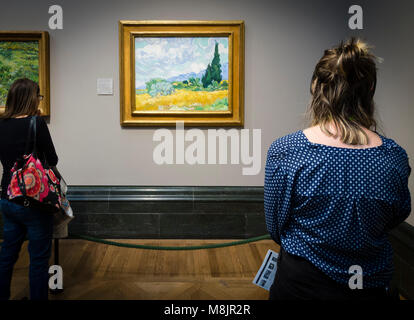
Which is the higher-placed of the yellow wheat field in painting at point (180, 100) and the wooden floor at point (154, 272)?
the yellow wheat field in painting at point (180, 100)

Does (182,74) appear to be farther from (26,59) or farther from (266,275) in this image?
(266,275)

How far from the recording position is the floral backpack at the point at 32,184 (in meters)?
1.93

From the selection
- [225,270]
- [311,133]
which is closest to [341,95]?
[311,133]

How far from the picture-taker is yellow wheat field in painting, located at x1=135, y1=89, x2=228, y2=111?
146 inches

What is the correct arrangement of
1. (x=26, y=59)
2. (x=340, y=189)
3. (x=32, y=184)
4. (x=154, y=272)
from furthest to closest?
(x=26, y=59)
(x=154, y=272)
(x=32, y=184)
(x=340, y=189)

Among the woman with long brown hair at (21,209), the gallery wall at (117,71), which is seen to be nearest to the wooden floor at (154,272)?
the woman with long brown hair at (21,209)

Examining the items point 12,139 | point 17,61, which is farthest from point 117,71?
point 12,139

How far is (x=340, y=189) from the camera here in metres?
0.99

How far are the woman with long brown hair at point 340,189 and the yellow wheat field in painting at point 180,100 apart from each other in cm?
266

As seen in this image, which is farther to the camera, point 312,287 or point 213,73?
point 213,73

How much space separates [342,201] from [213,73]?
9.66 ft

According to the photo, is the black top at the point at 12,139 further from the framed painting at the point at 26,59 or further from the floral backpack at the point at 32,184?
the framed painting at the point at 26,59

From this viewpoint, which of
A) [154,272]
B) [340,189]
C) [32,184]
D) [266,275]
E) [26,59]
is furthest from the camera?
[26,59]
